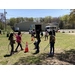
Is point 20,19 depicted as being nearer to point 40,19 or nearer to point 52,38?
point 40,19

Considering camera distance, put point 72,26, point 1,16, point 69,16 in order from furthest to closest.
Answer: point 72,26 → point 1,16 → point 69,16

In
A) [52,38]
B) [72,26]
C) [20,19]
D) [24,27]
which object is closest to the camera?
[52,38]

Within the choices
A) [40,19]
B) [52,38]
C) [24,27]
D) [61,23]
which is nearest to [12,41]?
[52,38]

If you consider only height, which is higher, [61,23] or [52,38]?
[61,23]

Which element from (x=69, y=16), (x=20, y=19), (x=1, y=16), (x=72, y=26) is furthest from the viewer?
(x=20, y=19)

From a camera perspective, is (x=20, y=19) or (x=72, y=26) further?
(x=20, y=19)

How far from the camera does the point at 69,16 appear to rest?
697cm

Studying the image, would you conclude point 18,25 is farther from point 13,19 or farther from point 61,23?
point 61,23

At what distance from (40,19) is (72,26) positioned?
3571 centimetres

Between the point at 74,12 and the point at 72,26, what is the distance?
77496mm

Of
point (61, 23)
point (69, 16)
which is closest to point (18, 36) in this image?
point (69, 16)
